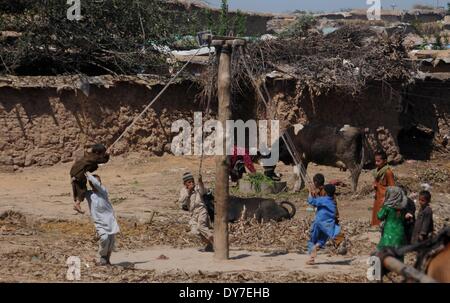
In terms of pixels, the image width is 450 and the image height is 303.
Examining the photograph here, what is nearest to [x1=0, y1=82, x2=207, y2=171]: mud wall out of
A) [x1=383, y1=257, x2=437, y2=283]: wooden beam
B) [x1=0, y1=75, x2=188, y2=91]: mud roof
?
[x1=0, y1=75, x2=188, y2=91]: mud roof

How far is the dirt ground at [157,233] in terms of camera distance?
409 inches

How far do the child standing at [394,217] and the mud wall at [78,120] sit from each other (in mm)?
10141

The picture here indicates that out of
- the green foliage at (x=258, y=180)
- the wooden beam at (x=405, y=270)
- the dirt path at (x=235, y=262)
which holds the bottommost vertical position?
the dirt path at (x=235, y=262)

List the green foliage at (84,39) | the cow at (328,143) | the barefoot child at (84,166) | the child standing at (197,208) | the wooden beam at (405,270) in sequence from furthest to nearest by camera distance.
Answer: the green foliage at (84,39)
the cow at (328,143)
the child standing at (197,208)
the barefoot child at (84,166)
the wooden beam at (405,270)

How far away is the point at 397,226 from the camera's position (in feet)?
34.9

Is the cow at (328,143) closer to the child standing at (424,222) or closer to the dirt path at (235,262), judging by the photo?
the dirt path at (235,262)

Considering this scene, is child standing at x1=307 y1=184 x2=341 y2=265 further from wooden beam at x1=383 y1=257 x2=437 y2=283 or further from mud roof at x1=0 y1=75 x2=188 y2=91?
mud roof at x1=0 y1=75 x2=188 y2=91

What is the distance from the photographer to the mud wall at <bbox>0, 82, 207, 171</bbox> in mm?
18875

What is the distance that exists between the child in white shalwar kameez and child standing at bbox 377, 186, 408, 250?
304 cm

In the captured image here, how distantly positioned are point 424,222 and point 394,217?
40 cm

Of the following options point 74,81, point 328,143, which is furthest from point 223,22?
point 328,143

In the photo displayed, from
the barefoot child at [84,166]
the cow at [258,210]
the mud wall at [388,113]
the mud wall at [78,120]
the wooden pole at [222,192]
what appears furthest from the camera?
the mud wall at [388,113]

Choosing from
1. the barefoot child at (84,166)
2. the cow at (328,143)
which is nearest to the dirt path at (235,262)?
the barefoot child at (84,166)
